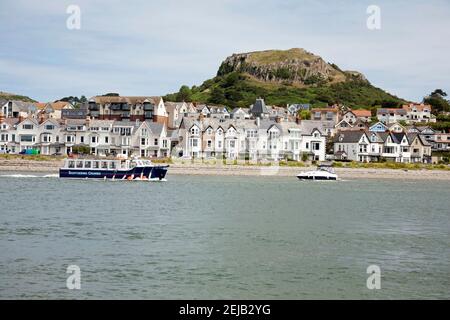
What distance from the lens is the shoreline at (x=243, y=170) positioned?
307 feet

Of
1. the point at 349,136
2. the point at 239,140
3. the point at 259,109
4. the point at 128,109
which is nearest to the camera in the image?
the point at 239,140

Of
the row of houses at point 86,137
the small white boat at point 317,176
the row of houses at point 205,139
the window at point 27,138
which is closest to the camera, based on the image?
the small white boat at point 317,176

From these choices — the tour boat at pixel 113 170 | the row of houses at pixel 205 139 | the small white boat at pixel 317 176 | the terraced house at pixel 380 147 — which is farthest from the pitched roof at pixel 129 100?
the small white boat at pixel 317 176

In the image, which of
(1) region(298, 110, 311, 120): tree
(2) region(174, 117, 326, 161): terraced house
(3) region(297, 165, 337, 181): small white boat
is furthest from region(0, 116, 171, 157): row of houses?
(1) region(298, 110, 311, 120): tree

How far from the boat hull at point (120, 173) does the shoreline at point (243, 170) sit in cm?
1435

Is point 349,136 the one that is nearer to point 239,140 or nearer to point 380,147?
point 380,147

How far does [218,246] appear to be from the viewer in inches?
1239

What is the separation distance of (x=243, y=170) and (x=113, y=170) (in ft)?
74.3

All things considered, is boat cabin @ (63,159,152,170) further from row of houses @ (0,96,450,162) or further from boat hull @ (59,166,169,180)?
row of houses @ (0,96,450,162)

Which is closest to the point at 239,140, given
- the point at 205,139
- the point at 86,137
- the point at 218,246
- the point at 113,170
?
the point at 205,139

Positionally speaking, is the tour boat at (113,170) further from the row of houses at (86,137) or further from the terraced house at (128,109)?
the terraced house at (128,109)

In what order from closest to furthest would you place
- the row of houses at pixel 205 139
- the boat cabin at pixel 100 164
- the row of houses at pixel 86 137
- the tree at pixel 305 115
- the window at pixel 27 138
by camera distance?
the boat cabin at pixel 100 164, the row of houses at pixel 205 139, the row of houses at pixel 86 137, the window at pixel 27 138, the tree at pixel 305 115

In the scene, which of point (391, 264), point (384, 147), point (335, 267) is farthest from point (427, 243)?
point (384, 147)

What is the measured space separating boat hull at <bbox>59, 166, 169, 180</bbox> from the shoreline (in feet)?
47.1
